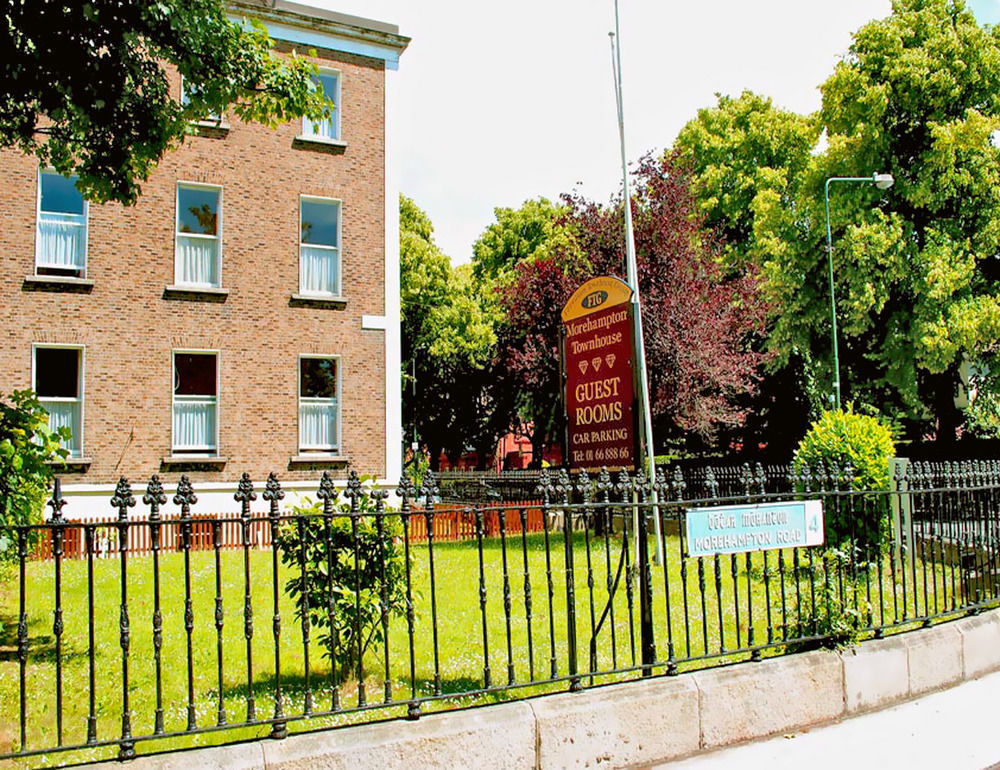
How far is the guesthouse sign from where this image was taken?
6.52m

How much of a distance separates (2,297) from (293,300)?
5616 mm

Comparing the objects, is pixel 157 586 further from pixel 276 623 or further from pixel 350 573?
pixel 350 573

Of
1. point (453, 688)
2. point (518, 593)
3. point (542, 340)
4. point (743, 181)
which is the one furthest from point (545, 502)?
point (743, 181)

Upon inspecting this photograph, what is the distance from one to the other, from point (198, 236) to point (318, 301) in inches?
112

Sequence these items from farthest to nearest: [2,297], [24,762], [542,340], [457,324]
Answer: [457,324], [542,340], [2,297], [24,762]

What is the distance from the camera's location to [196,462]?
60.8 feet

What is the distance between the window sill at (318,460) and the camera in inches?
765

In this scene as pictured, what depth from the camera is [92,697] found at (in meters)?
4.14

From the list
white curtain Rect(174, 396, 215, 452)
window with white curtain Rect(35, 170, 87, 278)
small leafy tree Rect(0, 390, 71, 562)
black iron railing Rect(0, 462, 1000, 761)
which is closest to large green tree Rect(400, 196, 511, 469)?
white curtain Rect(174, 396, 215, 452)

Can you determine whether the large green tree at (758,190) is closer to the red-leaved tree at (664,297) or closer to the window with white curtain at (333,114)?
the red-leaved tree at (664,297)

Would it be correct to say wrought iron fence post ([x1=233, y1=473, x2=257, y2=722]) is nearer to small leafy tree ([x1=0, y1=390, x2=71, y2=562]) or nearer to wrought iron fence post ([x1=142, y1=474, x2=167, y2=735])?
wrought iron fence post ([x1=142, y1=474, x2=167, y2=735])

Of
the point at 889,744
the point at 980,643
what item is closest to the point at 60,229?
the point at 980,643

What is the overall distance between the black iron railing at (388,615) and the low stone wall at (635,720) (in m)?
0.15

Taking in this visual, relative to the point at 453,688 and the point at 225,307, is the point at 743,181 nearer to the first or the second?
the point at 225,307
